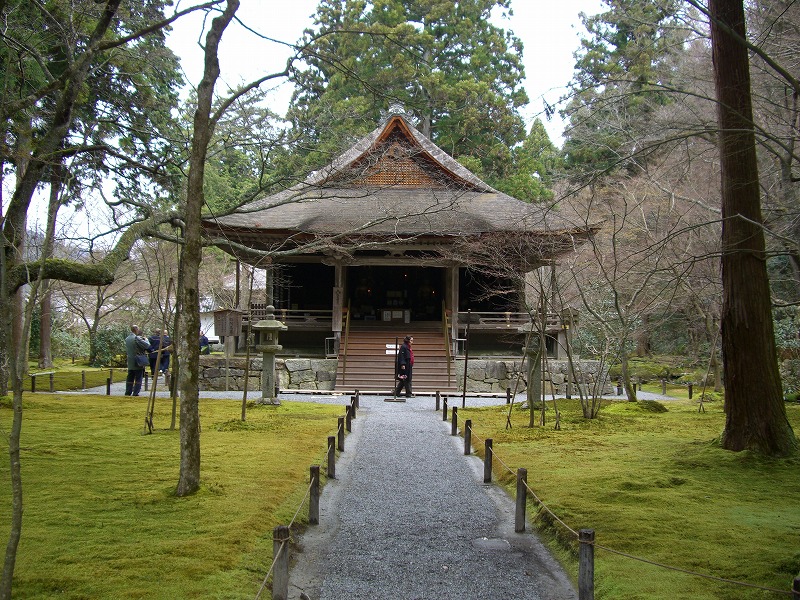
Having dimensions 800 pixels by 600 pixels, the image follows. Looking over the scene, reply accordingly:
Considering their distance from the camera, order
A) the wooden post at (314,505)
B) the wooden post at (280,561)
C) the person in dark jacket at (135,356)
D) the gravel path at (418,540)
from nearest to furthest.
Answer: the wooden post at (280,561) < the gravel path at (418,540) < the wooden post at (314,505) < the person in dark jacket at (135,356)

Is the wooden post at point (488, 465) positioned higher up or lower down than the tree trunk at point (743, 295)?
lower down

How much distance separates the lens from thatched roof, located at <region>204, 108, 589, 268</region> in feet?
61.1

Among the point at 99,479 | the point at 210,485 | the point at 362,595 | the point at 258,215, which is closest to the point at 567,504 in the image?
the point at 362,595

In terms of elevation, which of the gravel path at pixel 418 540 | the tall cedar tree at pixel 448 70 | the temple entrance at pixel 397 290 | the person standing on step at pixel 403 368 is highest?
the tall cedar tree at pixel 448 70

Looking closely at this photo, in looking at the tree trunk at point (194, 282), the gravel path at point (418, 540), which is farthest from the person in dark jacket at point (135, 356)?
the tree trunk at point (194, 282)

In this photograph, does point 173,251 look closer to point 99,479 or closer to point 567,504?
point 99,479

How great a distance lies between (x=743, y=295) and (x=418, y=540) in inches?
208

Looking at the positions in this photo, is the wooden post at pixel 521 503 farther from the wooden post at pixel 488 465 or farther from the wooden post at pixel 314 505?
the wooden post at pixel 488 465

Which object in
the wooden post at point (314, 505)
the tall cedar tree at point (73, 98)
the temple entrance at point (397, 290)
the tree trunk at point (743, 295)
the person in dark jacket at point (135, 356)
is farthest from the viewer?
the temple entrance at point (397, 290)

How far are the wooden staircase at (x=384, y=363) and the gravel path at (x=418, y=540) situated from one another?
940 centimetres

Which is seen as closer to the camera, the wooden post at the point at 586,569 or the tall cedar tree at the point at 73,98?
the wooden post at the point at 586,569

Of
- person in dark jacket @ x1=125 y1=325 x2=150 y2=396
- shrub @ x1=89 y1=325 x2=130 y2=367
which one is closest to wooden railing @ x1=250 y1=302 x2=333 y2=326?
person in dark jacket @ x1=125 y1=325 x2=150 y2=396

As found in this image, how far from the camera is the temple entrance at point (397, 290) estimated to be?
25641 mm

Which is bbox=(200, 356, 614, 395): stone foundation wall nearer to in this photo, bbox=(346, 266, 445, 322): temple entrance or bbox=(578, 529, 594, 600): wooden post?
bbox=(346, 266, 445, 322): temple entrance
